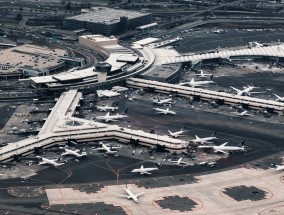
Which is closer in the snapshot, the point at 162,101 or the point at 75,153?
the point at 75,153

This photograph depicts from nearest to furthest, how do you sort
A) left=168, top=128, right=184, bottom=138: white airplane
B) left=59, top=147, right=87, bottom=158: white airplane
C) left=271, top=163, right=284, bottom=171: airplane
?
left=271, top=163, right=284, bottom=171: airplane, left=59, top=147, right=87, bottom=158: white airplane, left=168, top=128, right=184, bottom=138: white airplane

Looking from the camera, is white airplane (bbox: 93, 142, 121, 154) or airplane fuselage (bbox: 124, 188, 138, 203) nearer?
airplane fuselage (bbox: 124, 188, 138, 203)

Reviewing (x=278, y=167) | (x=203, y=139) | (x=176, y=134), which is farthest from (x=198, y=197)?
(x=176, y=134)

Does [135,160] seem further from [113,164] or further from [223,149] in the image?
[223,149]

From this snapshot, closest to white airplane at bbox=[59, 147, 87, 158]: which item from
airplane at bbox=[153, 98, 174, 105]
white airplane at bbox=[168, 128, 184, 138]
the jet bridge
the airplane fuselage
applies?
the airplane fuselage

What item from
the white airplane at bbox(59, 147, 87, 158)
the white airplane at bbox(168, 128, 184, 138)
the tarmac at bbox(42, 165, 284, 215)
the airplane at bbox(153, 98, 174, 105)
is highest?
the airplane at bbox(153, 98, 174, 105)

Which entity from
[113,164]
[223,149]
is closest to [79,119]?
[113,164]

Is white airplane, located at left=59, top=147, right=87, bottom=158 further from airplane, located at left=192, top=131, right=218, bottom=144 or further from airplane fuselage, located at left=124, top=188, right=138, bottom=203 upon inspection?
airplane, located at left=192, top=131, right=218, bottom=144

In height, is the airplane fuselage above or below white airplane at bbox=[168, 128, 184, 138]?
below

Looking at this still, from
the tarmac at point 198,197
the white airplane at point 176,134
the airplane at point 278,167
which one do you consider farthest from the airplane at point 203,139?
the airplane at point 278,167

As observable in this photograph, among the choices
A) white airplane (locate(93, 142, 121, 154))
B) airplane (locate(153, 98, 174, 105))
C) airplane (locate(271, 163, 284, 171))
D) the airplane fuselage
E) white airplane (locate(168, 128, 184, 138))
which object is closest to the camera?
the airplane fuselage

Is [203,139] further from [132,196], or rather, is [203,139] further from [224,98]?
[132,196]
